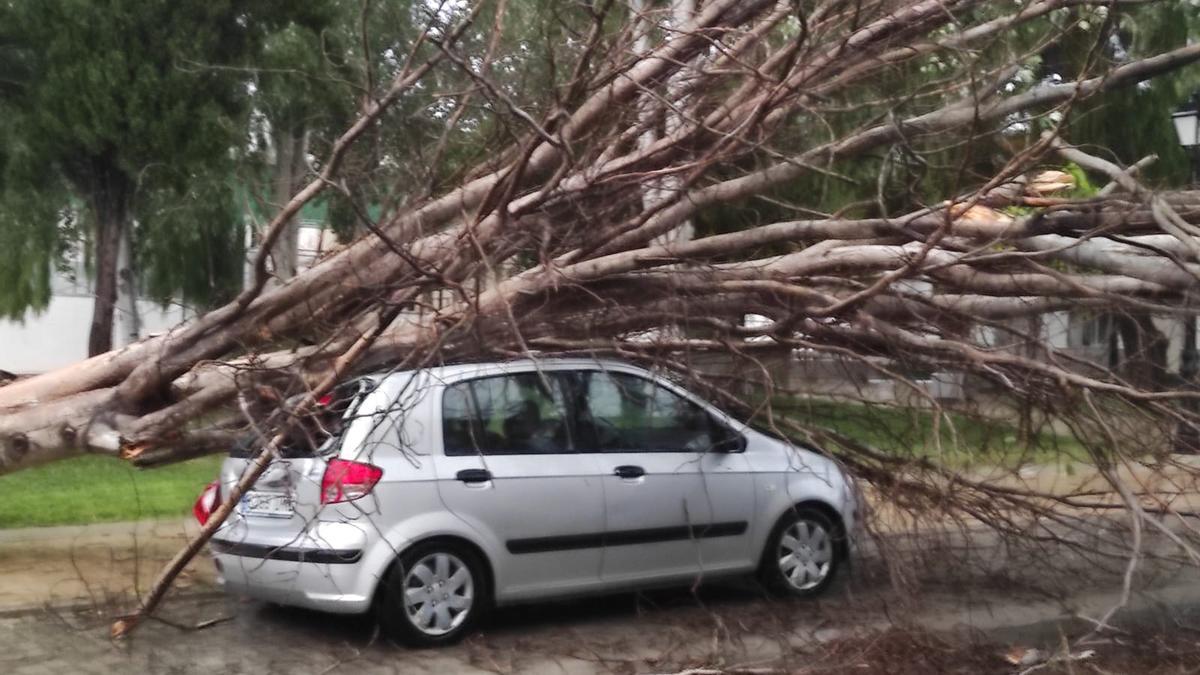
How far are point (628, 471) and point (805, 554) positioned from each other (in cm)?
143

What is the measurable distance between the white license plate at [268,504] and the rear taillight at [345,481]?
0.74 feet

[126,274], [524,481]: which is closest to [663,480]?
[524,481]

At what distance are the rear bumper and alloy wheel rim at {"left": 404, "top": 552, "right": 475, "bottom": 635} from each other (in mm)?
250

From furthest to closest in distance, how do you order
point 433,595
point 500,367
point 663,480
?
point 663,480
point 500,367
point 433,595

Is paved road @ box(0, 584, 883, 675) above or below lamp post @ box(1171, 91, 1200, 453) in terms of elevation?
below

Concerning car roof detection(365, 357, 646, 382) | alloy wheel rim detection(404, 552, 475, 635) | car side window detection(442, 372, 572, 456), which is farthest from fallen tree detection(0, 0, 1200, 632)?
alloy wheel rim detection(404, 552, 475, 635)

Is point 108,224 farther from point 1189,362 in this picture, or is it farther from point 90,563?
point 1189,362

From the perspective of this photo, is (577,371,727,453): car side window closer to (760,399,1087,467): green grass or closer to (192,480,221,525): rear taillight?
(760,399,1087,467): green grass

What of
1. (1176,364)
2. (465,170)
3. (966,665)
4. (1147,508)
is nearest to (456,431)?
(465,170)

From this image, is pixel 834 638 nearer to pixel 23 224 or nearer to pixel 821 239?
pixel 821 239

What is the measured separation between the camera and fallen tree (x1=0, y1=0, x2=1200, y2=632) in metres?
6.68

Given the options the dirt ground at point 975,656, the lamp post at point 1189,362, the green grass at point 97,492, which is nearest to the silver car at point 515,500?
the dirt ground at point 975,656

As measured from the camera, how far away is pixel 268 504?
6.79 metres

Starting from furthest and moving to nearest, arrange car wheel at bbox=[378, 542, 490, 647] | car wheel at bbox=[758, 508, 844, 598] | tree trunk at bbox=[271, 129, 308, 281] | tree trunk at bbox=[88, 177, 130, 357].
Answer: tree trunk at bbox=[88, 177, 130, 357] → tree trunk at bbox=[271, 129, 308, 281] → car wheel at bbox=[758, 508, 844, 598] → car wheel at bbox=[378, 542, 490, 647]
